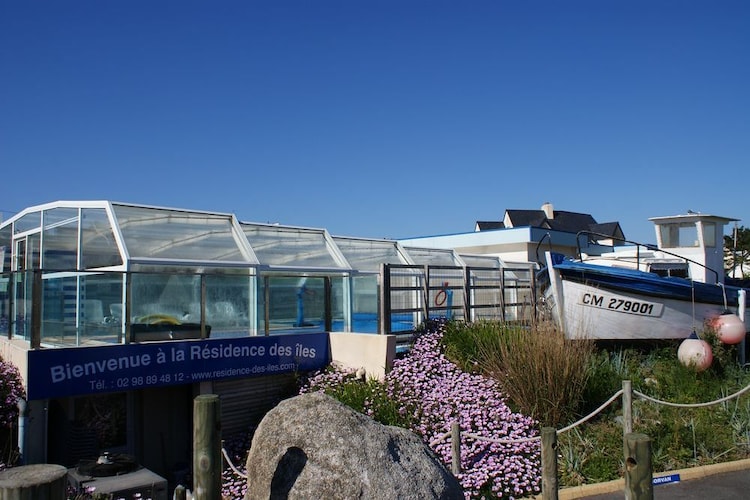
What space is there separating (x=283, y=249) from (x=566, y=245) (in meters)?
15.6

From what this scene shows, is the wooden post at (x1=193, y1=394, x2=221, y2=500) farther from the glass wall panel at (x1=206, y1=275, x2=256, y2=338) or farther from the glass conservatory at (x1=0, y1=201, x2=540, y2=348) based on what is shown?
the glass wall panel at (x1=206, y1=275, x2=256, y2=338)

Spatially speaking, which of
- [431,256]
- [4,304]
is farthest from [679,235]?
[4,304]

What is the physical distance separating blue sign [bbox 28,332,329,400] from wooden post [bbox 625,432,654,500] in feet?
23.7

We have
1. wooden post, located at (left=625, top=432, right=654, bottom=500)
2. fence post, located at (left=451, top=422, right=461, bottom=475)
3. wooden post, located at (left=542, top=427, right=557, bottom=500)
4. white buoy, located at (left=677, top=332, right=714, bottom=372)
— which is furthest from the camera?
white buoy, located at (left=677, top=332, right=714, bottom=372)

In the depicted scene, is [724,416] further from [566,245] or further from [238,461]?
[566,245]

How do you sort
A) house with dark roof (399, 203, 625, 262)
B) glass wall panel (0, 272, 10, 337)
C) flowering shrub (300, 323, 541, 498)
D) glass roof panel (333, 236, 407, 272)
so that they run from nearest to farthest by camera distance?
flowering shrub (300, 323, 541, 498) → glass wall panel (0, 272, 10, 337) → glass roof panel (333, 236, 407, 272) → house with dark roof (399, 203, 625, 262)

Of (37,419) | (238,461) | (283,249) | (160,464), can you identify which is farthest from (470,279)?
(37,419)

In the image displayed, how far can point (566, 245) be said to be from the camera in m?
25.8

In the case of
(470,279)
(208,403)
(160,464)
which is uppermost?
(470,279)

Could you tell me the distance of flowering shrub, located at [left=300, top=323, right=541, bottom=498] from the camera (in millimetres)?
8484

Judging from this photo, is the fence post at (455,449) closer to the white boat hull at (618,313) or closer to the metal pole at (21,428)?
the metal pole at (21,428)

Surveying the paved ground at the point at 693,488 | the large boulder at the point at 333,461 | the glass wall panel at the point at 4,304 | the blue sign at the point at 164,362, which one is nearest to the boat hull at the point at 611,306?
the paved ground at the point at 693,488

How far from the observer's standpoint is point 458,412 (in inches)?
381

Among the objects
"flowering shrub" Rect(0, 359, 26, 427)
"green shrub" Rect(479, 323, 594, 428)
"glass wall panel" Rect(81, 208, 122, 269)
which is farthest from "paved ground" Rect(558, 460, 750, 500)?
"glass wall panel" Rect(81, 208, 122, 269)
